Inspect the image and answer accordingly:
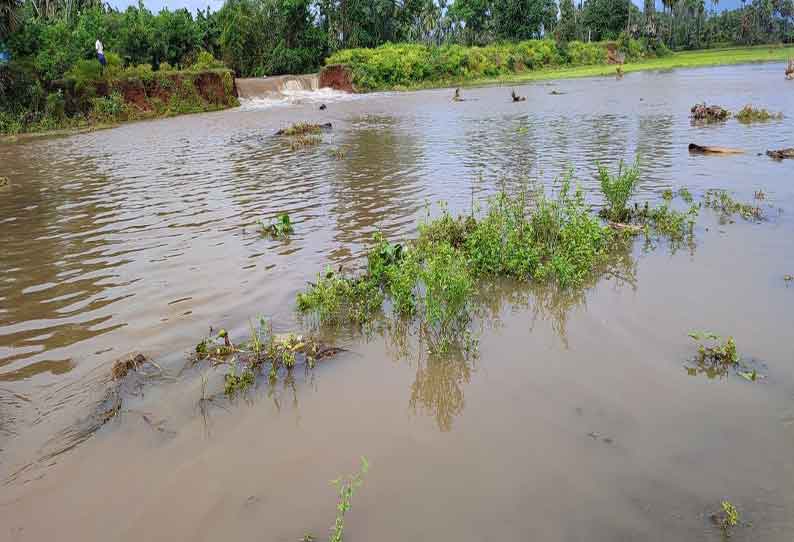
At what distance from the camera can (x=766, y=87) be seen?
1033 inches

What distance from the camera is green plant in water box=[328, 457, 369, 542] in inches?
110

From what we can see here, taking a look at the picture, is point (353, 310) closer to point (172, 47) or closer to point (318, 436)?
point (318, 436)

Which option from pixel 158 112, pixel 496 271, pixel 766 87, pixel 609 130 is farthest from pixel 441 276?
pixel 158 112

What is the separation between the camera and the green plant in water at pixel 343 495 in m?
2.80

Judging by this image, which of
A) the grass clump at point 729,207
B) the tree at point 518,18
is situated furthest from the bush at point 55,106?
the tree at point 518,18

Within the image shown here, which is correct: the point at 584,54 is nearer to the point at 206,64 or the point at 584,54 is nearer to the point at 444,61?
the point at 444,61

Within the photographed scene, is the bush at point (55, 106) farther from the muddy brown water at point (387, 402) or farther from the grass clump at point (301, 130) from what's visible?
the muddy brown water at point (387, 402)

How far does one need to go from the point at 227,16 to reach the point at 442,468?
5015cm

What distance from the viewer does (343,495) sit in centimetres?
316

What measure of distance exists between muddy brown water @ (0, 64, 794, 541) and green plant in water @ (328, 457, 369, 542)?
6 centimetres

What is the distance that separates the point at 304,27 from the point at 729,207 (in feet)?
169

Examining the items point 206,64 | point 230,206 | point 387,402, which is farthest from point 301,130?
point 206,64

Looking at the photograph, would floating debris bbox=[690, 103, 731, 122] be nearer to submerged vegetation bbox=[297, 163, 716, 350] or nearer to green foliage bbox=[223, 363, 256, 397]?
submerged vegetation bbox=[297, 163, 716, 350]

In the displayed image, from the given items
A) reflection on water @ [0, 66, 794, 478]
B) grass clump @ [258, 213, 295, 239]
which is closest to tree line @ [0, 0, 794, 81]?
reflection on water @ [0, 66, 794, 478]
